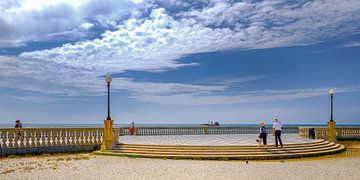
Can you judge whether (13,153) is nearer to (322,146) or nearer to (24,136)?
(24,136)

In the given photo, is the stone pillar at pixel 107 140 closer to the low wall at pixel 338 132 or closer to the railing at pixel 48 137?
the railing at pixel 48 137

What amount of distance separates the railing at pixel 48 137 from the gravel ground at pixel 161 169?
132cm

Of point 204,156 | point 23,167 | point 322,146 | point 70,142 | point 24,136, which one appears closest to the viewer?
point 23,167

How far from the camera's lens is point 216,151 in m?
19.6

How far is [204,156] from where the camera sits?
1869 cm

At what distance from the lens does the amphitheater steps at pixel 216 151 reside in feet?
62.2

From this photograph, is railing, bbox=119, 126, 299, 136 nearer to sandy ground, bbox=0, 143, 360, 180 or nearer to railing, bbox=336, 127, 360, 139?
railing, bbox=336, 127, 360, 139

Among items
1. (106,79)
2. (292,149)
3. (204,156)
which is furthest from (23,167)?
(292,149)

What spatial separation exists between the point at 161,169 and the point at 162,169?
0.04m

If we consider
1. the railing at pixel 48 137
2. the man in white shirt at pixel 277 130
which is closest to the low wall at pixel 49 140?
the railing at pixel 48 137

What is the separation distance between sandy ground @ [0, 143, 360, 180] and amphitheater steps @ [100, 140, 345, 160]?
961mm

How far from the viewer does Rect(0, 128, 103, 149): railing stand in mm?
19406

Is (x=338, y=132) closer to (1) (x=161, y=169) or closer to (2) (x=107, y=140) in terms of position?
(2) (x=107, y=140)

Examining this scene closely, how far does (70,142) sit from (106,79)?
14.5 feet
